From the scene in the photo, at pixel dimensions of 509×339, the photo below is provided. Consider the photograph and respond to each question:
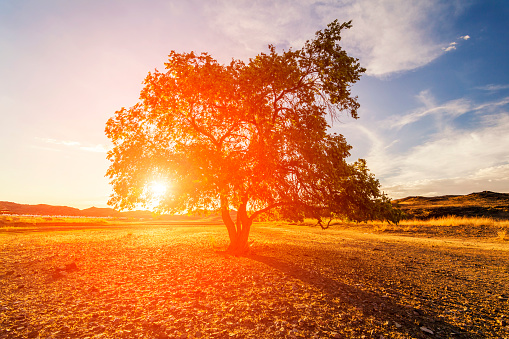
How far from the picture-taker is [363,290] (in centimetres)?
906

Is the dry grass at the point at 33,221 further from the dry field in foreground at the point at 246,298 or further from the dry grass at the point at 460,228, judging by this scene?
the dry grass at the point at 460,228

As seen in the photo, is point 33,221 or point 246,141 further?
point 33,221

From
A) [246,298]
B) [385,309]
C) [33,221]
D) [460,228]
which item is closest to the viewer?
[385,309]

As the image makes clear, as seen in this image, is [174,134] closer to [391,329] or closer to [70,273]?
[70,273]

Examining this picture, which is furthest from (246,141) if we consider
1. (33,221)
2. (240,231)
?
(33,221)

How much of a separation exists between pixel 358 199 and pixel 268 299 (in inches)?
306

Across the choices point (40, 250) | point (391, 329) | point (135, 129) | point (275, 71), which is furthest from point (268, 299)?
point (40, 250)

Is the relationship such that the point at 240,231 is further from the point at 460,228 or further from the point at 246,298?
the point at 460,228

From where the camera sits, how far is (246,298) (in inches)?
317

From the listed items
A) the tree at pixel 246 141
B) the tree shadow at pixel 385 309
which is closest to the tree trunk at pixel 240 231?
the tree at pixel 246 141

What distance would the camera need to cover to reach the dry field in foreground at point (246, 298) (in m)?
6.11

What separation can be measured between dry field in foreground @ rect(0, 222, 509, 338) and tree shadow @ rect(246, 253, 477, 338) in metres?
0.03

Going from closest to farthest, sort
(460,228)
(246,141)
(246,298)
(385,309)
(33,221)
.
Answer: (385,309)
(246,298)
(246,141)
(460,228)
(33,221)

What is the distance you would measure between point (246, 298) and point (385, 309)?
3.96 metres
